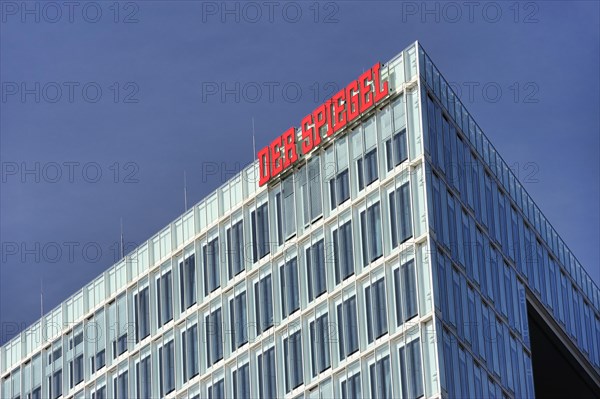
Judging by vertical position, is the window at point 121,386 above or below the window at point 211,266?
Result: below

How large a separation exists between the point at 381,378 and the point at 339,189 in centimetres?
1087

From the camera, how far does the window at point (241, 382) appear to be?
107938mm

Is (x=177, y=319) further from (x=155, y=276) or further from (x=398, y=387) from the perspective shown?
(x=398, y=387)

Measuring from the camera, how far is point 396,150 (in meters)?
101

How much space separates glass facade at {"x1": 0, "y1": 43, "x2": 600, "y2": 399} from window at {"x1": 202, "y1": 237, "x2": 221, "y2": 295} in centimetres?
12

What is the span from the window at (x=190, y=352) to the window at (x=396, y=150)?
1742 centimetres

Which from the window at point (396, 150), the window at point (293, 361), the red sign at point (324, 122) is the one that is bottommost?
the window at point (293, 361)

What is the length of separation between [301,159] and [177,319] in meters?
13.4

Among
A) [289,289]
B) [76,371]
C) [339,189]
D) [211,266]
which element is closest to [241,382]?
[289,289]

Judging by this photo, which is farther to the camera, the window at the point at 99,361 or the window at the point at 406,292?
the window at the point at 99,361


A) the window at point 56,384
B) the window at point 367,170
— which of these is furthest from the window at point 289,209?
the window at point 56,384

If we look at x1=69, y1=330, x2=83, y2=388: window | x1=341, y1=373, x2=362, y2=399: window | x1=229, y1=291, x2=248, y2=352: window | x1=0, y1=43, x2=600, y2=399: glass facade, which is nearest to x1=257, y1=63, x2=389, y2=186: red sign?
x1=0, y1=43, x2=600, y2=399: glass facade

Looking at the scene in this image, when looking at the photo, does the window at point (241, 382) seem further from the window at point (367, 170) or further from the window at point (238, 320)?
the window at point (367, 170)

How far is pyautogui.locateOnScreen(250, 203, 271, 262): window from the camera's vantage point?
109 m
